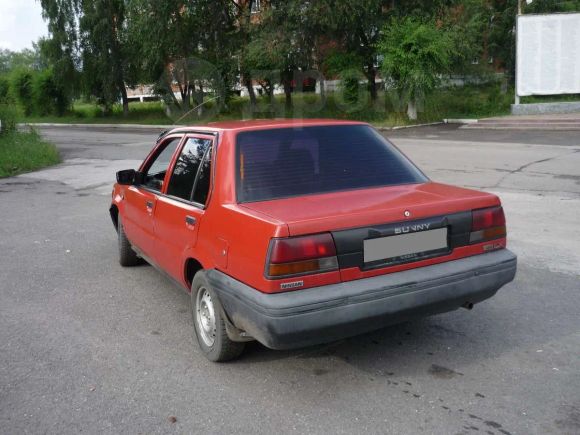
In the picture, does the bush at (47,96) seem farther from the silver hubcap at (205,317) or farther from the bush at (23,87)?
the silver hubcap at (205,317)

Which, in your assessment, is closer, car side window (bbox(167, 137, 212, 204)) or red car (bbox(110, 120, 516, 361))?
red car (bbox(110, 120, 516, 361))

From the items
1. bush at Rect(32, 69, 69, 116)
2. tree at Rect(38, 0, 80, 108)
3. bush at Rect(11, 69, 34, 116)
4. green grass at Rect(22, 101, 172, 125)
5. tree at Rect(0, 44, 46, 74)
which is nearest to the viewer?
green grass at Rect(22, 101, 172, 125)

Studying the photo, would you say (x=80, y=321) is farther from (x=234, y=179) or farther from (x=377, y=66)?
(x=377, y=66)

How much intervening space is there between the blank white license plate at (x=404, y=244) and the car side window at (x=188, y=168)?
128 cm

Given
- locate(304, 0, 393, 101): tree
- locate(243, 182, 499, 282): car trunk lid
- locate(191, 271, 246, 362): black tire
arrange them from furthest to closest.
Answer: locate(304, 0, 393, 101): tree, locate(191, 271, 246, 362): black tire, locate(243, 182, 499, 282): car trunk lid

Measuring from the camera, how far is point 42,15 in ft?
139

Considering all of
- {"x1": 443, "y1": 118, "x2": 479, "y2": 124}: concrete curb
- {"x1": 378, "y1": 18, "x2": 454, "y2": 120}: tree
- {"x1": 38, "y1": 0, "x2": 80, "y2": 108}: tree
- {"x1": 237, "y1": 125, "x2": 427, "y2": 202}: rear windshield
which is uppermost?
{"x1": 38, "y1": 0, "x2": 80, "y2": 108}: tree

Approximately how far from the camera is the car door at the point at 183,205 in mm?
4039

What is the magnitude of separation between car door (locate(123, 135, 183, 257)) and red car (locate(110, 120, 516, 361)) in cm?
31

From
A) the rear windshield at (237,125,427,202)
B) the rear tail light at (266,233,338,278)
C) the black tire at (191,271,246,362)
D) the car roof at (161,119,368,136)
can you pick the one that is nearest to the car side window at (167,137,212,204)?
the car roof at (161,119,368,136)

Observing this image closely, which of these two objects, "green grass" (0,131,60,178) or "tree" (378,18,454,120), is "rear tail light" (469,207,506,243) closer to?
"green grass" (0,131,60,178)

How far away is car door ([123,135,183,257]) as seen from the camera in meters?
4.91

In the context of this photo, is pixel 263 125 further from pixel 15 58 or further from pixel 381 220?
pixel 15 58

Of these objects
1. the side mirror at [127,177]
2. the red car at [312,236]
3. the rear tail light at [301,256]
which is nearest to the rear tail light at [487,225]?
the red car at [312,236]
